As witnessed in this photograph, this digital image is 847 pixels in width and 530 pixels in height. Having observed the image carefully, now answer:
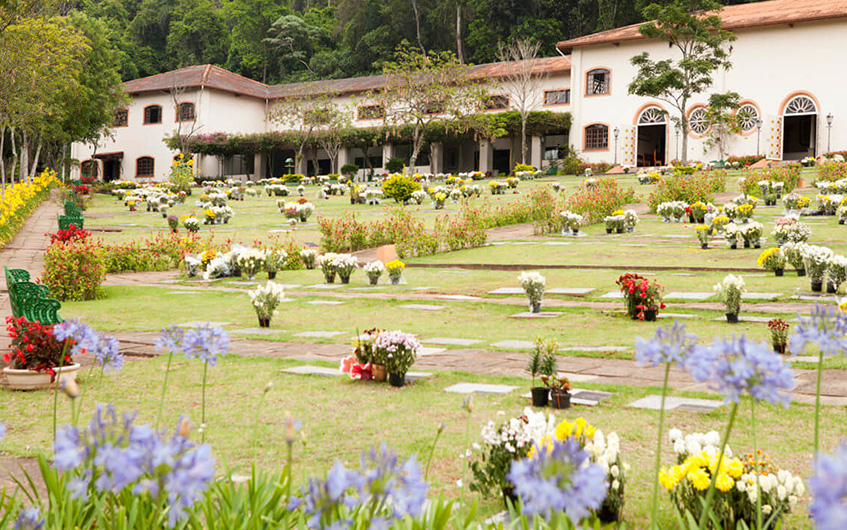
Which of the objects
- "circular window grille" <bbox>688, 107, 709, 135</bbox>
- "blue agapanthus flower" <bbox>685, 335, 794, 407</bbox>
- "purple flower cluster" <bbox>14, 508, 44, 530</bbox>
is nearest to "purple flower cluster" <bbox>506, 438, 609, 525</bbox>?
"blue agapanthus flower" <bbox>685, 335, 794, 407</bbox>

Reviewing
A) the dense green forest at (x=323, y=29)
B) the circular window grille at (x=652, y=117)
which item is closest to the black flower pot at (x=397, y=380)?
the circular window grille at (x=652, y=117)

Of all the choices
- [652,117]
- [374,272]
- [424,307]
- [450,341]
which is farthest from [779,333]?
[652,117]

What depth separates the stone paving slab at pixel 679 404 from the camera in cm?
523

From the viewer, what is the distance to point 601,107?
41375mm

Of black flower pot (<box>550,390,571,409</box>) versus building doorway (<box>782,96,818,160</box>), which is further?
building doorway (<box>782,96,818,160</box>)

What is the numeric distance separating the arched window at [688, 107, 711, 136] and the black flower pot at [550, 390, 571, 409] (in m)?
35.3

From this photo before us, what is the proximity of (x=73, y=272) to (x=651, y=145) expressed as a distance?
36700mm

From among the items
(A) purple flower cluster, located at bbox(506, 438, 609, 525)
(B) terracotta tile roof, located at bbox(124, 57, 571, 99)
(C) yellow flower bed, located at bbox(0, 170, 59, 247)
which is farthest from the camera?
(B) terracotta tile roof, located at bbox(124, 57, 571, 99)

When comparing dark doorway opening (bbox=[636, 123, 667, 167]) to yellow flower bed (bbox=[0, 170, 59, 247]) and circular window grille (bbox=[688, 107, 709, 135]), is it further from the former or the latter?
yellow flower bed (bbox=[0, 170, 59, 247])

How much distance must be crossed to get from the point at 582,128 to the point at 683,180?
20.4 metres

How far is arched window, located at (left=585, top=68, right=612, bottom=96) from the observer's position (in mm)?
41406

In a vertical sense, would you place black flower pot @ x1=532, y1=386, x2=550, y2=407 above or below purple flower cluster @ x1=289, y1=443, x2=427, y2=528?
below

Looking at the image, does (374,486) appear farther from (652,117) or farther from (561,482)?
(652,117)

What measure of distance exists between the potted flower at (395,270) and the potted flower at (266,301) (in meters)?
3.79
